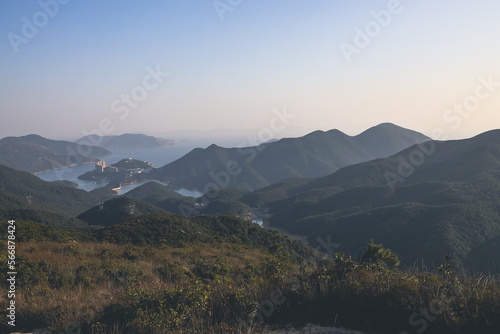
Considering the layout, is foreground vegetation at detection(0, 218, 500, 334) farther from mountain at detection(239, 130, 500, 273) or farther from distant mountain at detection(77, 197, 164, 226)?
distant mountain at detection(77, 197, 164, 226)

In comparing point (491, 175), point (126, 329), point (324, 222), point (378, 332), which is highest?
point (126, 329)

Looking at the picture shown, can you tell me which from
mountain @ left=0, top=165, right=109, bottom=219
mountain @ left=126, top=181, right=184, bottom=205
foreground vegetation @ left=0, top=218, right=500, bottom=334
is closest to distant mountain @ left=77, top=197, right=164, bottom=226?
mountain @ left=0, top=165, right=109, bottom=219

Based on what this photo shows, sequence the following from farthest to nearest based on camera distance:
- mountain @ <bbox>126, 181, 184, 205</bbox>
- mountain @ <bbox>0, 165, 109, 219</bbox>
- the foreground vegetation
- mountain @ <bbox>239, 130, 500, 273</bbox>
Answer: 1. mountain @ <bbox>126, 181, 184, 205</bbox>
2. mountain @ <bbox>0, 165, 109, 219</bbox>
3. mountain @ <bbox>239, 130, 500, 273</bbox>
4. the foreground vegetation

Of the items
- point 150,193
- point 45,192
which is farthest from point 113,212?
point 150,193

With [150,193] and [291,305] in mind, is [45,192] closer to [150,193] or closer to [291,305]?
[150,193]

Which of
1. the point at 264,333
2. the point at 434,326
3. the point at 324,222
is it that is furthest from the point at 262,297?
the point at 324,222

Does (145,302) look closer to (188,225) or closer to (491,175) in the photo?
(188,225)
